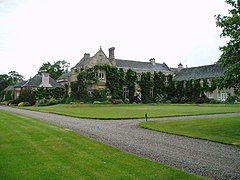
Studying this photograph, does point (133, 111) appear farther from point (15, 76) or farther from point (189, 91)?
point (15, 76)

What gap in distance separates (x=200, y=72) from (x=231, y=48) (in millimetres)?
48258

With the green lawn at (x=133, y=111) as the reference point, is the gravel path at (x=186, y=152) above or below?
below

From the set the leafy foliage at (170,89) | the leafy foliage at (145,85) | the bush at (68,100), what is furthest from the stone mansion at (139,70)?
the bush at (68,100)

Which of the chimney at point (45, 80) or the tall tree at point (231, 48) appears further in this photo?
the chimney at point (45, 80)

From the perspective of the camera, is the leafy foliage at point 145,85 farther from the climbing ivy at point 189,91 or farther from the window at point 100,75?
the window at point 100,75

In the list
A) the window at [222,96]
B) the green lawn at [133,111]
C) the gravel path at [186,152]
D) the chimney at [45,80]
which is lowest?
the gravel path at [186,152]

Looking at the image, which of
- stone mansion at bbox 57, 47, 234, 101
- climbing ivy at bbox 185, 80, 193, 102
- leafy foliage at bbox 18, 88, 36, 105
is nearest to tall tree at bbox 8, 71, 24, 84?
stone mansion at bbox 57, 47, 234, 101

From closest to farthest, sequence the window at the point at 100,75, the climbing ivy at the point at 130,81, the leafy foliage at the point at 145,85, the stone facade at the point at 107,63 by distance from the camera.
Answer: the window at the point at 100,75 → the stone facade at the point at 107,63 → the climbing ivy at the point at 130,81 → the leafy foliage at the point at 145,85

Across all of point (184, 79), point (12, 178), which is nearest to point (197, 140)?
point (12, 178)

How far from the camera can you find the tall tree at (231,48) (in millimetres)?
12066

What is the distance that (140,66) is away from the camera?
59000 millimetres

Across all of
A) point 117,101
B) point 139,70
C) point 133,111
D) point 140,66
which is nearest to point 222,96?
point 139,70

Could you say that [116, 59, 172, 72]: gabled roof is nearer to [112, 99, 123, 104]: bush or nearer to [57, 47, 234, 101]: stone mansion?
[57, 47, 234, 101]: stone mansion

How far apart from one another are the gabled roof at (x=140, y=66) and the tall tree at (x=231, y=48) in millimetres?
42320
